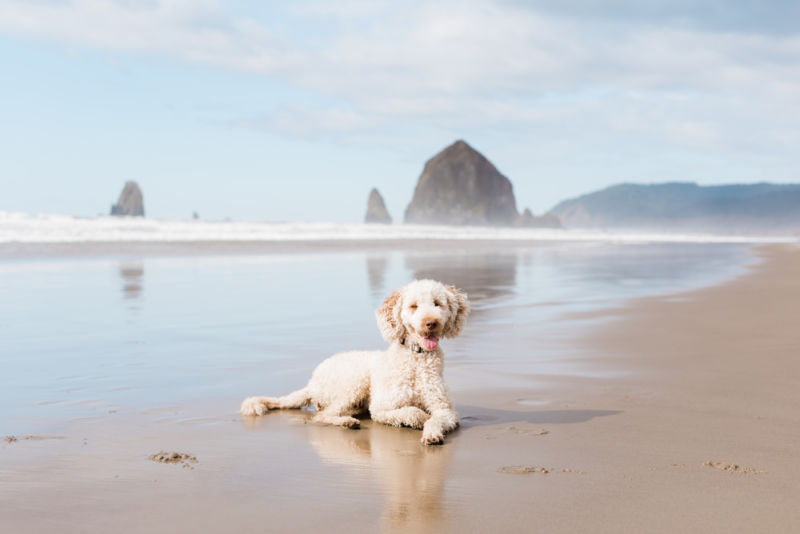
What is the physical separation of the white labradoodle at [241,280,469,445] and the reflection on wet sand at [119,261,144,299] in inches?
275

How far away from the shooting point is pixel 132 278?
13.5 meters

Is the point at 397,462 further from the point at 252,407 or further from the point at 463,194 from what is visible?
the point at 463,194

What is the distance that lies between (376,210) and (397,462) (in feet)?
515

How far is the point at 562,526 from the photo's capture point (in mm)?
2734

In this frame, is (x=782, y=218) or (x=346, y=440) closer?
(x=346, y=440)

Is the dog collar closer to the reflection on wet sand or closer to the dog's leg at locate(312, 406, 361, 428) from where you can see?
the dog's leg at locate(312, 406, 361, 428)

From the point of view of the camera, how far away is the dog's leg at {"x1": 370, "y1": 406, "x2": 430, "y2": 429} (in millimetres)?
4234

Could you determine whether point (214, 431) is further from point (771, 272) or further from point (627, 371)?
point (771, 272)

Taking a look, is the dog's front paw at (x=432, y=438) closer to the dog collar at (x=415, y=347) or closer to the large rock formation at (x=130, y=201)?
the dog collar at (x=415, y=347)

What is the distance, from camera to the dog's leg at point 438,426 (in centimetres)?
386

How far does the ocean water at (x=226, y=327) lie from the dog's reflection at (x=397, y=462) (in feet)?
3.29

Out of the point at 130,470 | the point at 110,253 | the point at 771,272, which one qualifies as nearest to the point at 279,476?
the point at 130,470

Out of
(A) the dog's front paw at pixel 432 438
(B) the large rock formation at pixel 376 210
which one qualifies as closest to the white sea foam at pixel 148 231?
(A) the dog's front paw at pixel 432 438

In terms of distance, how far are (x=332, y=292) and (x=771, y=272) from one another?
32.4 ft
